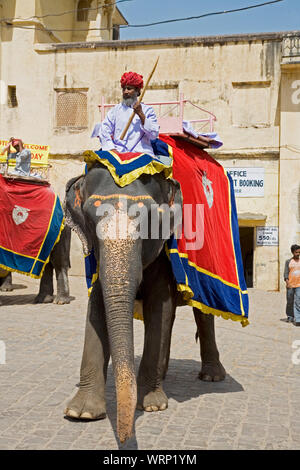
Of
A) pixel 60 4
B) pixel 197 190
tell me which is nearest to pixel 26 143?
pixel 60 4

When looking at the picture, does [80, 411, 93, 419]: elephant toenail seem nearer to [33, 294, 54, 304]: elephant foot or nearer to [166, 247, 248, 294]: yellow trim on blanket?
[166, 247, 248, 294]: yellow trim on blanket

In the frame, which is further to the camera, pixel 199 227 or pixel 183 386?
pixel 183 386

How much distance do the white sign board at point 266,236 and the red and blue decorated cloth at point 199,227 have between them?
41.6ft

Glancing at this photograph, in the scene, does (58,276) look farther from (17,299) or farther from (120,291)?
(120,291)

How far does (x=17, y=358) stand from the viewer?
24.5 ft

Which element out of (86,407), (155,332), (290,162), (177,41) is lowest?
(86,407)

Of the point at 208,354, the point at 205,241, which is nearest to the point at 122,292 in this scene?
the point at 205,241

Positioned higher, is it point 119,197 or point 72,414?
point 119,197

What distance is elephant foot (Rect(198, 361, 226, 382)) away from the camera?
21.9 feet

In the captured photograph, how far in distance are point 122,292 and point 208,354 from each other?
8.63 feet

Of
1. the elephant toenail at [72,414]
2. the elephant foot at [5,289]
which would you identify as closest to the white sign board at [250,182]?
the elephant foot at [5,289]

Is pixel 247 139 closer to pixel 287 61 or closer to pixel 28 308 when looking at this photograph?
pixel 287 61

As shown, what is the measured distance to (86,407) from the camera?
5000 millimetres
